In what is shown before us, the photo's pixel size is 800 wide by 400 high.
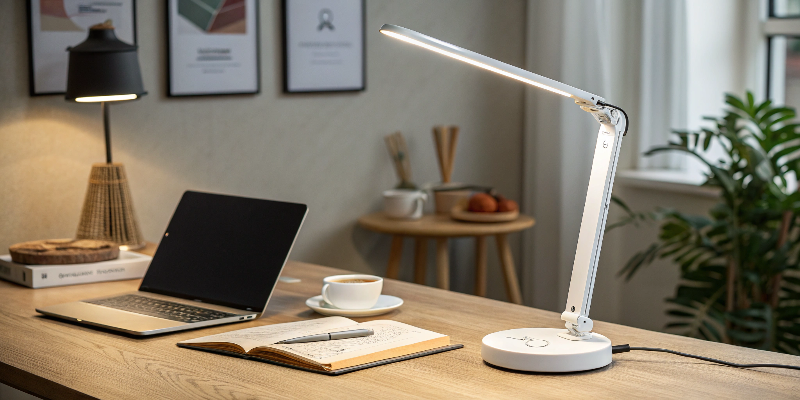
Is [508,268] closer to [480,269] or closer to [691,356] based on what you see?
[480,269]

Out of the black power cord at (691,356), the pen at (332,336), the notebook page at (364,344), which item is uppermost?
the pen at (332,336)

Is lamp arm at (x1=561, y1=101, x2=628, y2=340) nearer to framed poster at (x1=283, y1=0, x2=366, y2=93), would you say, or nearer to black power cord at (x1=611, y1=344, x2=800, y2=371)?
black power cord at (x1=611, y1=344, x2=800, y2=371)

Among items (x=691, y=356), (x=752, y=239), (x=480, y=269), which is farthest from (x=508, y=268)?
(x=691, y=356)

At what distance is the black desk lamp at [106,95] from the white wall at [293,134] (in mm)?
264

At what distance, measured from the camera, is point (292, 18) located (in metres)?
2.89

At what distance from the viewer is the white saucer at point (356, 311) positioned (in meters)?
1.55

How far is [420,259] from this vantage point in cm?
319

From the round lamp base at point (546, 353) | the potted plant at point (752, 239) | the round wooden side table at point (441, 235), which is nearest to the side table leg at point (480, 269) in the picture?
the round wooden side table at point (441, 235)

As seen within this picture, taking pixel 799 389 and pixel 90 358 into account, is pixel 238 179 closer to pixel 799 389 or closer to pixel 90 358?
pixel 90 358

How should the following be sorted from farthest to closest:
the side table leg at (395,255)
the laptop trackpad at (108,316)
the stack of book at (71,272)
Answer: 1. the side table leg at (395,255)
2. the stack of book at (71,272)
3. the laptop trackpad at (108,316)

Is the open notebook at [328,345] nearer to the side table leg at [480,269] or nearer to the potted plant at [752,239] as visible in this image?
the potted plant at [752,239]

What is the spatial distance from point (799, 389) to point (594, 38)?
243 cm

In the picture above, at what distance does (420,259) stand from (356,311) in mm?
1652

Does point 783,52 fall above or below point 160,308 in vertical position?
above
